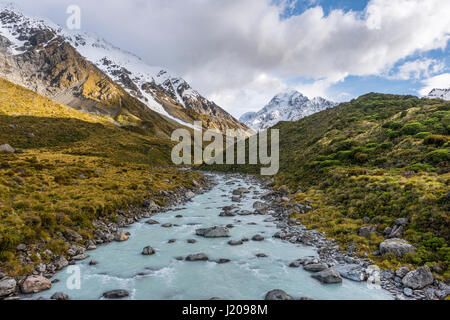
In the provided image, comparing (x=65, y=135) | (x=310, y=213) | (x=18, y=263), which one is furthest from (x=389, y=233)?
(x=65, y=135)

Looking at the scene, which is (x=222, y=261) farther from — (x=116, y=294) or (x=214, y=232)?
(x=116, y=294)

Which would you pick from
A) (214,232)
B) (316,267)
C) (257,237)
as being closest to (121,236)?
(214,232)

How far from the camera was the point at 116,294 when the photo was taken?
42.0 feet

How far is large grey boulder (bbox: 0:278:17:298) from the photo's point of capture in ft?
40.5

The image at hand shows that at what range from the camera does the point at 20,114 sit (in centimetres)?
9181

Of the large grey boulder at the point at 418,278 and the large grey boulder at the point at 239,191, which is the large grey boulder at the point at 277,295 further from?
the large grey boulder at the point at 239,191

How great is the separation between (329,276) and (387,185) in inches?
612

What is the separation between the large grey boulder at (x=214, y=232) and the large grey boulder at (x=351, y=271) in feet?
33.8

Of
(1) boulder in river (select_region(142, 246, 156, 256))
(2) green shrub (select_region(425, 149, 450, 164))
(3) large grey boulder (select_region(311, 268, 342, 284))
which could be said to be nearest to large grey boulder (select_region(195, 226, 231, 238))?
(1) boulder in river (select_region(142, 246, 156, 256))

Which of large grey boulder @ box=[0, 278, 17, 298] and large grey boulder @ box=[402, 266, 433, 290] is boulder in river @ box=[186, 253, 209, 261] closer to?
large grey boulder @ box=[0, 278, 17, 298]

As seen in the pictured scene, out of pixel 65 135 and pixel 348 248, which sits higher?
pixel 65 135

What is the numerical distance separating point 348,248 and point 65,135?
330 ft
